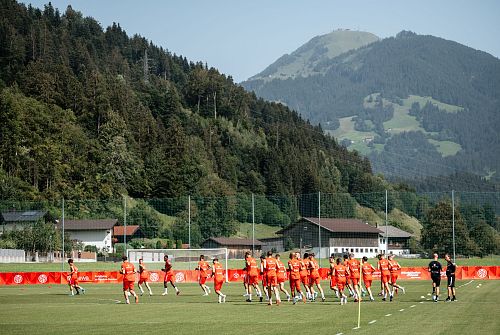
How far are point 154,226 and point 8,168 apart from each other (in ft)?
151

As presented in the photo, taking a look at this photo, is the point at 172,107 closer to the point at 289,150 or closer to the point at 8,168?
the point at 289,150

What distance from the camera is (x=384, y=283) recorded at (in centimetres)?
3944

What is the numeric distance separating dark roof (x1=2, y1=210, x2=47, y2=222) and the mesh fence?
9 cm

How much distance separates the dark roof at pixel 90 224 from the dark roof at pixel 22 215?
295cm

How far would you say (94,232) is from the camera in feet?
306

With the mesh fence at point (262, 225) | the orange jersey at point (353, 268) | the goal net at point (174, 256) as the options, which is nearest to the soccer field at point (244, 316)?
the orange jersey at point (353, 268)

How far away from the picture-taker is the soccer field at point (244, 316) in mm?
25578

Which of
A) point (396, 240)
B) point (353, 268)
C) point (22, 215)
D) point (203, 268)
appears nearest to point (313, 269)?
point (353, 268)

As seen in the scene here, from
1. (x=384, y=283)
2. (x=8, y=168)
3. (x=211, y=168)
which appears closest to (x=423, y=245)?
(x=384, y=283)

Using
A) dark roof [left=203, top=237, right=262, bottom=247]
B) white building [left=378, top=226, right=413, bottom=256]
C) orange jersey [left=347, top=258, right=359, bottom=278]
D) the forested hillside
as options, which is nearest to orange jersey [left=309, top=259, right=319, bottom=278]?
orange jersey [left=347, top=258, right=359, bottom=278]

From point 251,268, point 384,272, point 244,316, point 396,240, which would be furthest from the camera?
point 396,240

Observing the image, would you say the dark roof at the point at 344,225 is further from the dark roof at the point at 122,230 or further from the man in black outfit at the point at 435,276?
the man in black outfit at the point at 435,276

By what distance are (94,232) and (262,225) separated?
18.5 m

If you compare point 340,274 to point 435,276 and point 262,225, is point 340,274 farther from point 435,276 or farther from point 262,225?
point 262,225
